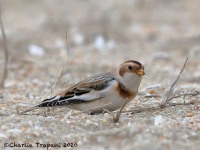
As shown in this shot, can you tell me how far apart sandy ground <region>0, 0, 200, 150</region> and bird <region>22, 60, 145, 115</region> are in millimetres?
97

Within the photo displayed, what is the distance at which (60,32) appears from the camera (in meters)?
12.6

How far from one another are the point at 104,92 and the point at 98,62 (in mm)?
4349

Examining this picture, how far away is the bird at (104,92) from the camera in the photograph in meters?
5.80

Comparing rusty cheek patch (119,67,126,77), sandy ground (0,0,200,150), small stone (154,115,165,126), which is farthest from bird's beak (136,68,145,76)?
small stone (154,115,165,126)

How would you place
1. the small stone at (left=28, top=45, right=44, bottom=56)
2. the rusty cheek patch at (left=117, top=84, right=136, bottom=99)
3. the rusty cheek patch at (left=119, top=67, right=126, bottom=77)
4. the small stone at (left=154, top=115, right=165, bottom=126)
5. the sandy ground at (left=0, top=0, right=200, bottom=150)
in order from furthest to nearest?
the small stone at (left=28, top=45, right=44, bottom=56) < the rusty cheek patch at (left=119, top=67, right=126, bottom=77) < the rusty cheek patch at (left=117, top=84, right=136, bottom=99) < the small stone at (left=154, top=115, right=165, bottom=126) < the sandy ground at (left=0, top=0, right=200, bottom=150)

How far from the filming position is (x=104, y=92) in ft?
19.1

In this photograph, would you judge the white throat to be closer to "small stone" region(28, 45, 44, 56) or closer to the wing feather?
the wing feather

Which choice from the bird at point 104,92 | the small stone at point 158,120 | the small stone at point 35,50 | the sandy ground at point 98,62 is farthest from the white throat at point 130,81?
the small stone at point 35,50

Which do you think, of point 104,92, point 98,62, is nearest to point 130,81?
point 104,92

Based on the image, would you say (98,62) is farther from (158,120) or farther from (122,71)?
(158,120)

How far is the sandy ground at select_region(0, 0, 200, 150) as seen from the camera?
4977 millimetres

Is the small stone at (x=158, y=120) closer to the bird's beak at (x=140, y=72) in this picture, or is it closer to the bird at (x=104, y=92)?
the bird at (x=104, y=92)

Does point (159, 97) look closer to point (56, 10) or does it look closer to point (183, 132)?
point (183, 132)

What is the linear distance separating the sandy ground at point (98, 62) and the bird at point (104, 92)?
97 mm
